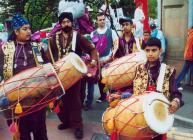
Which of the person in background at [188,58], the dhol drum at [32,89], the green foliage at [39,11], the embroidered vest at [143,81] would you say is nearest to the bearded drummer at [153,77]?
the embroidered vest at [143,81]

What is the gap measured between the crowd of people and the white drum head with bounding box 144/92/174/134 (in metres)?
0.12

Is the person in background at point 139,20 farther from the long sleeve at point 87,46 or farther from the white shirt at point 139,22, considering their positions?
the long sleeve at point 87,46

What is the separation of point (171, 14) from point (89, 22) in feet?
8.62

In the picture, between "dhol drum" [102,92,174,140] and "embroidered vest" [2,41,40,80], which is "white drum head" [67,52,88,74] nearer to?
"embroidered vest" [2,41,40,80]

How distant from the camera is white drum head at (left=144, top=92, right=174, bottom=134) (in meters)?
3.41

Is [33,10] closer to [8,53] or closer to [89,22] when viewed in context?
[89,22]

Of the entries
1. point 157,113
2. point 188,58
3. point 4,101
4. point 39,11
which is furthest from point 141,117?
point 39,11

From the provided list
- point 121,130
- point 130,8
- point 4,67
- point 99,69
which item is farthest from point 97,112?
point 130,8

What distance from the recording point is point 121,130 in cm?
358

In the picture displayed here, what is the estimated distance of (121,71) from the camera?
523 cm

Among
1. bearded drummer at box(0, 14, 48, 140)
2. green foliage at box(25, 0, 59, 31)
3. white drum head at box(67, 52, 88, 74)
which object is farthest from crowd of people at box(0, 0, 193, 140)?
green foliage at box(25, 0, 59, 31)

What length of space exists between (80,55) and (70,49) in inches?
13.2

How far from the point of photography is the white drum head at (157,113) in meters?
3.41

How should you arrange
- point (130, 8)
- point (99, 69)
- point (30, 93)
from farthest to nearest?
point (130, 8) < point (99, 69) < point (30, 93)
